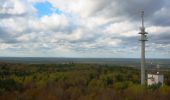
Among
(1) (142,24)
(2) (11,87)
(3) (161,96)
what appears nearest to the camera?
(3) (161,96)

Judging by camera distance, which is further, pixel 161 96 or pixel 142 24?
pixel 142 24

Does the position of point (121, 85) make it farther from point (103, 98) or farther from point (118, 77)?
point (103, 98)

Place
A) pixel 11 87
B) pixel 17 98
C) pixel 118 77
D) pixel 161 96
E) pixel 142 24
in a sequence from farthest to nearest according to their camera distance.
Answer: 1. pixel 118 77
2. pixel 142 24
3. pixel 11 87
4. pixel 161 96
5. pixel 17 98

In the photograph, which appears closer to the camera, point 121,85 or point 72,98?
point 72,98

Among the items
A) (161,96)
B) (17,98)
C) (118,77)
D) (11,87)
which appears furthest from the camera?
(118,77)

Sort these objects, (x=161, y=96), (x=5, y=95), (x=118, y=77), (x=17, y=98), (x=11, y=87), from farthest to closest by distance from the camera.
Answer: (x=118, y=77)
(x=11, y=87)
(x=161, y=96)
(x=5, y=95)
(x=17, y=98)

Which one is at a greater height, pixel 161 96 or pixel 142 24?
pixel 142 24

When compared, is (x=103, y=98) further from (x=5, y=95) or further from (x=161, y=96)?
(x=5, y=95)

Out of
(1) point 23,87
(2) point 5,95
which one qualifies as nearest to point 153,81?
(1) point 23,87

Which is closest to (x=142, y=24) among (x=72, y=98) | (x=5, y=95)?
(x=72, y=98)
